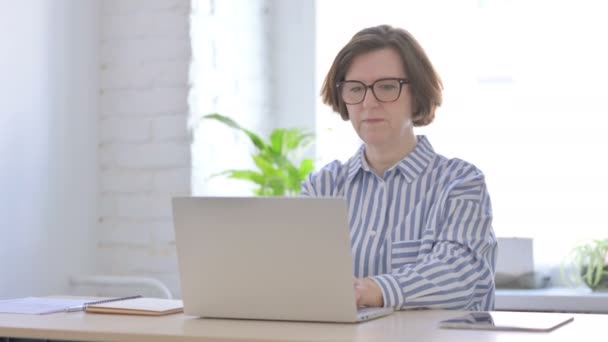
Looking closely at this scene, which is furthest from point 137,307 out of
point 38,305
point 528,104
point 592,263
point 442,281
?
point 528,104

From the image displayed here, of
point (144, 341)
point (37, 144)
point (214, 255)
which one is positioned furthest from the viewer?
point (37, 144)

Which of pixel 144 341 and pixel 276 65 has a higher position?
pixel 276 65

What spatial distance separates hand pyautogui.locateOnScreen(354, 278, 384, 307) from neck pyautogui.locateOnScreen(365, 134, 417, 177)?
18.8 inches

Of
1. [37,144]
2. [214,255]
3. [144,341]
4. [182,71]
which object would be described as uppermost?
[182,71]

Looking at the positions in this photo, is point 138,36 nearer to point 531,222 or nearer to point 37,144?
point 37,144

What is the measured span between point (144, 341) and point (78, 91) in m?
1.67

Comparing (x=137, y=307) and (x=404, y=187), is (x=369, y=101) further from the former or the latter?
(x=137, y=307)

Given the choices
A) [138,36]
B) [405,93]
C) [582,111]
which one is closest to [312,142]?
[138,36]

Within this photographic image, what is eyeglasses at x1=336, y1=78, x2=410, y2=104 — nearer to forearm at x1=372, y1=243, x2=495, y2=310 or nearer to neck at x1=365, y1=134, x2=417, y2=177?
neck at x1=365, y1=134, x2=417, y2=177

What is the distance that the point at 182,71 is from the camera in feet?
10.5

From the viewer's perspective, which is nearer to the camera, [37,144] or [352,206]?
[352,206]

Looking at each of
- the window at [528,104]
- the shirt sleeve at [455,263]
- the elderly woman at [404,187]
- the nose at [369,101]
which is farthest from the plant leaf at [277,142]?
the shirt sleeve at [455,263]

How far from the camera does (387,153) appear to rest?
240 centimetres

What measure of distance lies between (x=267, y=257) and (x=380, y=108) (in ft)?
2.20
